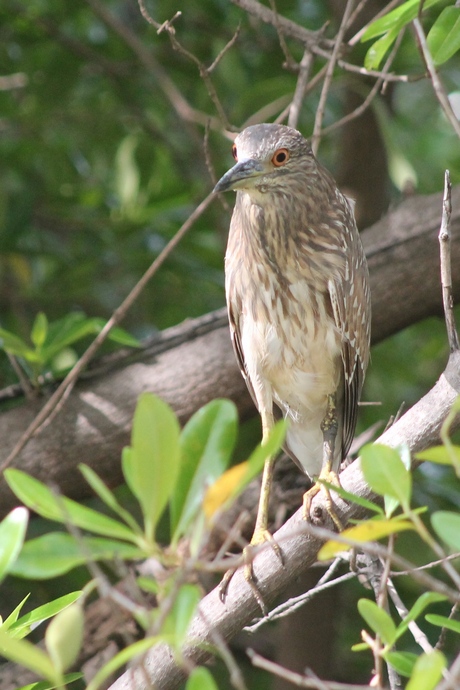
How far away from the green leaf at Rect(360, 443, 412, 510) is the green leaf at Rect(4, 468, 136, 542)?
34cm

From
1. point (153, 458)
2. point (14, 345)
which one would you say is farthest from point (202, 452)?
point (14, 345)

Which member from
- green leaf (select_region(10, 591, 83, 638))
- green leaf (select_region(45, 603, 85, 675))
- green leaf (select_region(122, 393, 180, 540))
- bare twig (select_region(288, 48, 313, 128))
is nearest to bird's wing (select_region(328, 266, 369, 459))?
bare twig (select_region(288, 48, 313, 128))

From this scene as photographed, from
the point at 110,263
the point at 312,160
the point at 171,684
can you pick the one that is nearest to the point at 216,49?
the point at 110,263

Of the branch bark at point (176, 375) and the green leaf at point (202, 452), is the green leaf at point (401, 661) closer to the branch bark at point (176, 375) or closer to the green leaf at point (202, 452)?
the green leaf at point (202, 452)

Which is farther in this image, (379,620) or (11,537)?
(379,620)

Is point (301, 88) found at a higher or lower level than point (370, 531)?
higher

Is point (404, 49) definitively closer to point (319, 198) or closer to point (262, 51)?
point (262, 51)

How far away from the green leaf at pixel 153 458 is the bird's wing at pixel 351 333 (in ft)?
5.29

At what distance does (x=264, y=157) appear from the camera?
2.46 m

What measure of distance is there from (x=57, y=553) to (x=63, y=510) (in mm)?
93

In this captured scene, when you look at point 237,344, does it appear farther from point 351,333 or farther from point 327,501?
point 327,501

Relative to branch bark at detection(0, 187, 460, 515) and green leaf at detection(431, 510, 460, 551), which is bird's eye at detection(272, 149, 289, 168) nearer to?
branch bark at detection(0, 187, 460, 515)

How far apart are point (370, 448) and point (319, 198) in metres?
1.64

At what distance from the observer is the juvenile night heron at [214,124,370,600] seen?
8.68 ft
